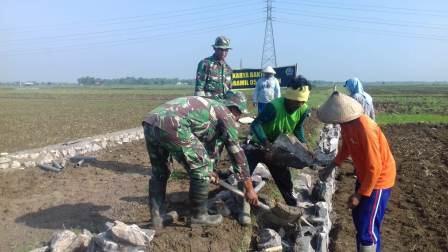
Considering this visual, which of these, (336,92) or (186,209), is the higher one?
(336,92)

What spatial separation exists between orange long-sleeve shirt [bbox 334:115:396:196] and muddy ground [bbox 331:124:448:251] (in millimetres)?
1600

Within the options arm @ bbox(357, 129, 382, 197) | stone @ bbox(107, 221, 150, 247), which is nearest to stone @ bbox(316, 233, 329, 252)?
arm @ bbox(357, 129, 382, 197)

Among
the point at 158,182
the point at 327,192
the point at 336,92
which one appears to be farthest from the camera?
the point at 327,192

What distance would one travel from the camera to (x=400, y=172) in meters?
9.39

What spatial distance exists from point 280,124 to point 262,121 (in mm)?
205

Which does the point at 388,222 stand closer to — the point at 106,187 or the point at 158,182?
the point at 158,182

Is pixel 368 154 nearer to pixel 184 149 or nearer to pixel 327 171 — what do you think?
pixel 327 171

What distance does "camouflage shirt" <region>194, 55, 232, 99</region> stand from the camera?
292 inches

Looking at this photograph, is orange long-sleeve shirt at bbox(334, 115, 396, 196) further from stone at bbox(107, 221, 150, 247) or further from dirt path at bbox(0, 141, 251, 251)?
stone at bbox(107, 221, 150, 247)

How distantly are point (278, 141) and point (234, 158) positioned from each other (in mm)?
993

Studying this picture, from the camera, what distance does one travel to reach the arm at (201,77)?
7.41 meters

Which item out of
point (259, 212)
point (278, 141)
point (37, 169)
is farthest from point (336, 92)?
point (37, 169)

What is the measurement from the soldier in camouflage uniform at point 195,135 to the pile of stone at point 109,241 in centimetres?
65

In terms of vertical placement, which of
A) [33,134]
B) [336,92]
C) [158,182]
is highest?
[336,92]
